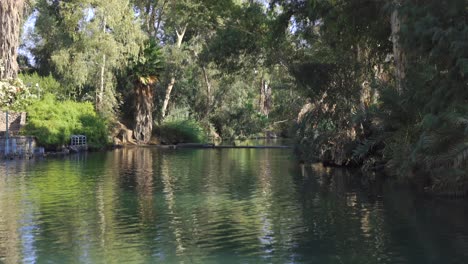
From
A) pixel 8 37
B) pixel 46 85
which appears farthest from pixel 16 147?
pixel 46 85

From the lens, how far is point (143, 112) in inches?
2063

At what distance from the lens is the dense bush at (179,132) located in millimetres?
53812

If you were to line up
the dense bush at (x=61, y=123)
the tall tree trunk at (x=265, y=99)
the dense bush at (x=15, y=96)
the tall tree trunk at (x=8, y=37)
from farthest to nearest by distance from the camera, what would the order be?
the tall tree trunk at (x=265, y=99) < the tall tree trunk at (x=8, y=37) < the dense bush at (x=61, y=123) < the dense bush at (x=15, y=96)

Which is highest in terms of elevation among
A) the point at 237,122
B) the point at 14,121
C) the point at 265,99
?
the point at 265,99

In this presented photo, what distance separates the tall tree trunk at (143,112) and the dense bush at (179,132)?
1.65m

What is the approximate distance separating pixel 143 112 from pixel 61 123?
11618 mm

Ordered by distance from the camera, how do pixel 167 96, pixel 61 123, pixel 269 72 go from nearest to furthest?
1. pixel 61 123
2. pixel 269 72
3. pixel 167 96

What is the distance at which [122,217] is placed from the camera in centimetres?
1449

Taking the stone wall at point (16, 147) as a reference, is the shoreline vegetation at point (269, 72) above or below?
above

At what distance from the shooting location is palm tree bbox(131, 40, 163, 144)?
165ft

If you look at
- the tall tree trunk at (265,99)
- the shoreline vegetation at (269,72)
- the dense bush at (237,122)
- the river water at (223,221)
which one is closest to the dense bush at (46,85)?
the shoreline vegetation at (269,72)

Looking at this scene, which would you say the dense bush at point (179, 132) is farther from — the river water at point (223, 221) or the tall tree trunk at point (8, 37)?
the river water at point (223, 221)

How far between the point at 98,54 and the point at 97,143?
7.35 m

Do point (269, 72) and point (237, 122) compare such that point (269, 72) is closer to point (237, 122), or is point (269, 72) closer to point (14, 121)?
point (237, 122)
